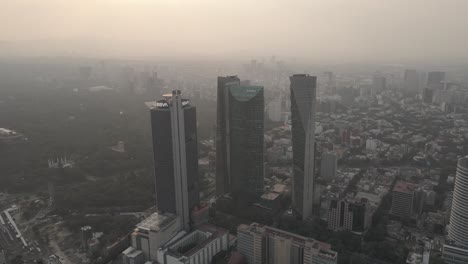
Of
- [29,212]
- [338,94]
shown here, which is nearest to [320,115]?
[338,94]

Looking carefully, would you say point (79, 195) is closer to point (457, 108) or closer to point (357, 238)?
point (357, 238)

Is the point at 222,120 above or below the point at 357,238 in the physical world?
above

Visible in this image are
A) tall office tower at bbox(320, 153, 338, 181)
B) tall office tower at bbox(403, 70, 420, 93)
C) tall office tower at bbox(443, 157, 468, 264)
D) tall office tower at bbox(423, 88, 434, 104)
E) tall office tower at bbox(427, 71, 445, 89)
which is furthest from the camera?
tall office tower at bbox(403, 70, 420, 93)

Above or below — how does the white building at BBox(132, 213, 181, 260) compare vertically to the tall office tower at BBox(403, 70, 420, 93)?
below

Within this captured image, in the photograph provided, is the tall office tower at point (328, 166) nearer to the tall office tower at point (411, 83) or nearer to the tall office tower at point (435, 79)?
the tall office tower at point (411, 83)

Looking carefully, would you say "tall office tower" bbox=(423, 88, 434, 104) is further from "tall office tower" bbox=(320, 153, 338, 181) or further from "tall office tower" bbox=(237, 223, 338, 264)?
"tall office tower" bbox=(237, 223, 338, 264)

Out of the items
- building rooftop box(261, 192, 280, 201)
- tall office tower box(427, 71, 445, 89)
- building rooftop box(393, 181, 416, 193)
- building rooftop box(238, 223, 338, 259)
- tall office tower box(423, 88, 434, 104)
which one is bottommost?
building rooftop box(261, 192, 280, 201)

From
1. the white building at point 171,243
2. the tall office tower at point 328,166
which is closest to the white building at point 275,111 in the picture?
the tall office tower at point 328,166

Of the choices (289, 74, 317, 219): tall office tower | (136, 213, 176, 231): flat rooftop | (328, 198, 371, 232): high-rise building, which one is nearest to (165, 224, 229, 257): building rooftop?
(136, 213, 176, 231): flat rooftop

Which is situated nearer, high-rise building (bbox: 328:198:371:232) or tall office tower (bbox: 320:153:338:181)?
high-rise building (bbox: 328:198:371:232)
